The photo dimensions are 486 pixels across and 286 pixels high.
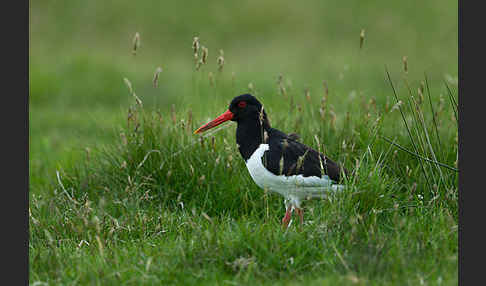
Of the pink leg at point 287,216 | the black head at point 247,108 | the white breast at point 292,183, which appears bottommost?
the pink leg at point 287,216

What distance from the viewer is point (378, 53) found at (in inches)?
521

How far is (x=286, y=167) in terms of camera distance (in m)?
4.87

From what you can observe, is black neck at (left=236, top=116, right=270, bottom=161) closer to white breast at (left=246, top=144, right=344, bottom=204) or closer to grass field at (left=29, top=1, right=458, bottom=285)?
white breast at (left=246, top=144, right=344, bottom=204)

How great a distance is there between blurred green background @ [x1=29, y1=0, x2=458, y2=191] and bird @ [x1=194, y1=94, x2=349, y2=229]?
5.61 meters

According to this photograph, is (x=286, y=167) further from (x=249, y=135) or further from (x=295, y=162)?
(x=249, y=135)

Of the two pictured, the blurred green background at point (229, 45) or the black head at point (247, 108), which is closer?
the black head at point (247, 108)

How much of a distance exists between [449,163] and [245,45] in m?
8.90

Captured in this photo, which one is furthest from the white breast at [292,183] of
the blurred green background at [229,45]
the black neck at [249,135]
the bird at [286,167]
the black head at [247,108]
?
the blurred green background at [229,45]

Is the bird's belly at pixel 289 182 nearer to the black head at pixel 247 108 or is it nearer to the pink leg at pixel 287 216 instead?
the pink leg at pixel 287 216

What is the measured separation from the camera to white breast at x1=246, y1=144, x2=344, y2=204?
485cm

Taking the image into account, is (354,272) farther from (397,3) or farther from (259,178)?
(397,3)

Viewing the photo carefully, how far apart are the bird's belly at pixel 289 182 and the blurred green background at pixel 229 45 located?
5.85 meters

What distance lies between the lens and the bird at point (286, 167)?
4855mm

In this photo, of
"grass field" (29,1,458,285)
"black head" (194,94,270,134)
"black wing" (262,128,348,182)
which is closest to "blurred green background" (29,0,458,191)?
"grass field" (29,1,458,285)
